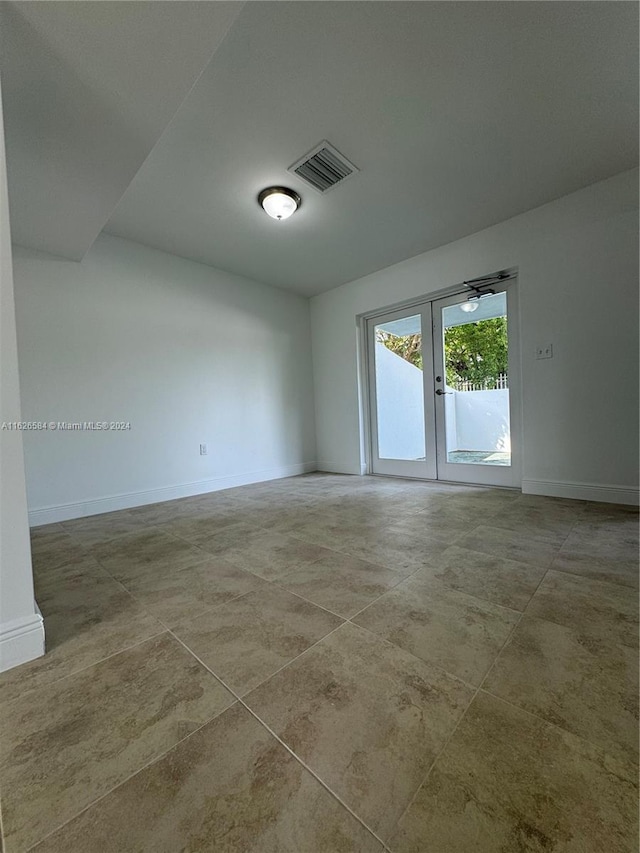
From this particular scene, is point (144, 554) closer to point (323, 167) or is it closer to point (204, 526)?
point (204, 526)

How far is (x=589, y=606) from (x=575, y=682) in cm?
48

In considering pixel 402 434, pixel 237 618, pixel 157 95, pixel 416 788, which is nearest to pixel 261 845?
pixel 416 788

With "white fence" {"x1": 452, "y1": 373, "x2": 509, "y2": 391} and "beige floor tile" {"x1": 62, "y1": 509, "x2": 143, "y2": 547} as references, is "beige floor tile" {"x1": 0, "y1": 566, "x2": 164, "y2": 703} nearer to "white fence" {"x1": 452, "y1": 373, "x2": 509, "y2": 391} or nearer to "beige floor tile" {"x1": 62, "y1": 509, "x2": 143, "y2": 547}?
"beige floor tile" {"x1": 62, "y1": 509, "x2": 143, "y2": 547}

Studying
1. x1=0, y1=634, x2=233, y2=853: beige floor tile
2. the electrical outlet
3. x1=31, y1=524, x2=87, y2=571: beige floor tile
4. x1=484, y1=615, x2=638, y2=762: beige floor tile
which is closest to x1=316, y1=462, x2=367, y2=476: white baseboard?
the electrical outlet

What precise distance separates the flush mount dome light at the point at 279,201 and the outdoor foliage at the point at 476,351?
202 cm

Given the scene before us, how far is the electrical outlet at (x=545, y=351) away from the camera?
2.88 metres

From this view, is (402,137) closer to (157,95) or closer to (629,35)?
(629,35)

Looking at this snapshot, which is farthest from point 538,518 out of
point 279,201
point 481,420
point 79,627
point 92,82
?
point 92,82

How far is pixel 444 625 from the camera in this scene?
1.21 meters

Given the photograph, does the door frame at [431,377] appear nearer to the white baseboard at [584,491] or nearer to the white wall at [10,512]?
the white baseboard at [584,491]

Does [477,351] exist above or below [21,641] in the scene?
above

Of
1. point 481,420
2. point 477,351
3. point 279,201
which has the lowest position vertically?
point 481,420

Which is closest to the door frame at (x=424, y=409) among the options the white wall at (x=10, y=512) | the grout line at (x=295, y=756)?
the grout line at (x=295, y=756)

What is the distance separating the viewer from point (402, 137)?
206cm
